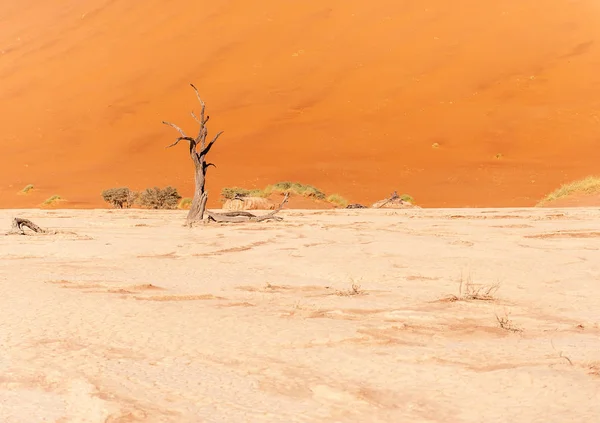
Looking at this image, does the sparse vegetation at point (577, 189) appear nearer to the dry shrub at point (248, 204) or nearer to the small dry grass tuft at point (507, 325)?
the dry shrub at point (248, 204)

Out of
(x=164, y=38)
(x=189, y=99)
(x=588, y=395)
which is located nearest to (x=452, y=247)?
(x=588, y=395)

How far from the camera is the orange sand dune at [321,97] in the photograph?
2553 cm

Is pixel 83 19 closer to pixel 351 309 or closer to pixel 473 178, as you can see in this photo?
pixel 473 178

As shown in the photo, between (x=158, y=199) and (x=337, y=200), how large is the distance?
5063 millimetres

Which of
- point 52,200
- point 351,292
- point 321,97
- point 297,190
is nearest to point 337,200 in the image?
point 297,190

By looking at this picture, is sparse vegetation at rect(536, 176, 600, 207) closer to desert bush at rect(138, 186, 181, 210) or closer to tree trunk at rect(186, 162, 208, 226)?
tree trunk at rect(186, 162, 208, 226)

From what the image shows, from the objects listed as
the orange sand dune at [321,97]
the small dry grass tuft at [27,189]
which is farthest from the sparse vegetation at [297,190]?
the small dry grass tuft at [27,189]

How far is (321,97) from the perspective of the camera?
3353 cm

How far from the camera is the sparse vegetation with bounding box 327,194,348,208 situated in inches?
841

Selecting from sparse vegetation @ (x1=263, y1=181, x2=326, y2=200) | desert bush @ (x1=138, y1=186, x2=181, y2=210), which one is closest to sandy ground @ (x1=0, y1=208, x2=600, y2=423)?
desert bush @ (x1=138, y1=186, x2=181, y2=210)

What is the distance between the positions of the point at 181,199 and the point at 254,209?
14.7ft

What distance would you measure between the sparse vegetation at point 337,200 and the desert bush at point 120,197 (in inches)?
226

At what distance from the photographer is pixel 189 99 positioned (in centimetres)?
3600

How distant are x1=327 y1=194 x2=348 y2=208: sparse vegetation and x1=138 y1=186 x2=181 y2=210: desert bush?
175 inches
